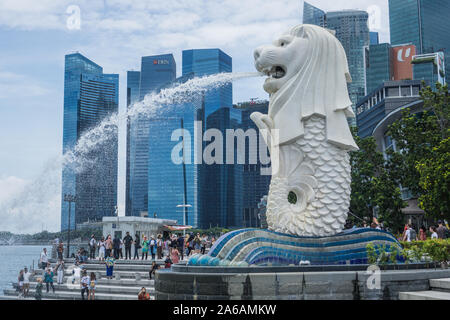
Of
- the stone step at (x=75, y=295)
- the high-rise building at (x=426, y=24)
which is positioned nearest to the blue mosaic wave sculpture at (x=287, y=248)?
the stone step at (x=75, y=295)

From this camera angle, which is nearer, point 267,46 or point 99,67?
point 267,46

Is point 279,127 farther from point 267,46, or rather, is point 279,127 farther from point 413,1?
point 413,1

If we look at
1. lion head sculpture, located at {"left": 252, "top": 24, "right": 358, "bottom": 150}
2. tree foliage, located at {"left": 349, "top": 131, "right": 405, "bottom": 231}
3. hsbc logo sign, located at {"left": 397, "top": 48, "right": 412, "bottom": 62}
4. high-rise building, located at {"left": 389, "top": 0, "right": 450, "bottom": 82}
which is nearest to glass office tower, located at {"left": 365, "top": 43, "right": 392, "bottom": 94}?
hsbc logo sign, located at {"left": 397, "top": 48, "right": 412, "bottom": 62}

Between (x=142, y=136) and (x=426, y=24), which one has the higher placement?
(x=426, y=24)

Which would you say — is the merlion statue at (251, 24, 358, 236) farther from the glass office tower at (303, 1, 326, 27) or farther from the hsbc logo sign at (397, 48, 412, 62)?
the glass office tower at (303, 1, 326, 27)

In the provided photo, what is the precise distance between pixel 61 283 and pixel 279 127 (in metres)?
9.56

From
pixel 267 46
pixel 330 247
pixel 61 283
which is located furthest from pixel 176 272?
pixel 61 283

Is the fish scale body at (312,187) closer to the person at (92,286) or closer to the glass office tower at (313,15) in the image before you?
the person at (92,286)

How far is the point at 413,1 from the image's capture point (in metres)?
134

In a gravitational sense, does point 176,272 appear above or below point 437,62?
below

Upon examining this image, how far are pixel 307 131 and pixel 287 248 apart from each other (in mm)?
2953

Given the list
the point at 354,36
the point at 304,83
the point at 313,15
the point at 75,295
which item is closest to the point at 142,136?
the point at 75,295

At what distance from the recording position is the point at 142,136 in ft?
205

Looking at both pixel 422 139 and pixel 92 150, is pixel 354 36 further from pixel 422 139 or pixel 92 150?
pixel 92 150
